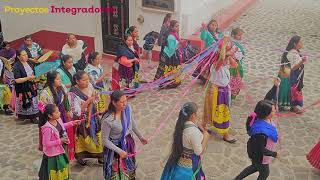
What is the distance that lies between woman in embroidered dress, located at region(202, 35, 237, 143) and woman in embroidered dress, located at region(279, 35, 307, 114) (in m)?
1.22

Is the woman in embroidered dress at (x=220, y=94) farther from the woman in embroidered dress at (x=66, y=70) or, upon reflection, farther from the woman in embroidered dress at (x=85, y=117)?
the woman in embroidered dress at (x=66, y=70)

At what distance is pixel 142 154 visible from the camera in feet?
20.7

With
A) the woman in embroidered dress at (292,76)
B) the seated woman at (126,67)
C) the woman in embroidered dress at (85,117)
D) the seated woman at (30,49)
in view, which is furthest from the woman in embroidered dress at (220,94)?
the seated woman at (30,49)

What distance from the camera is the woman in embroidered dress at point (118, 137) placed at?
15.3 feet

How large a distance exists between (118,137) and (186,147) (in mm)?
830

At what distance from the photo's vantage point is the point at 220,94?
6.21 m

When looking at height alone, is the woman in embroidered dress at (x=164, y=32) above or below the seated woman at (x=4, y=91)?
above

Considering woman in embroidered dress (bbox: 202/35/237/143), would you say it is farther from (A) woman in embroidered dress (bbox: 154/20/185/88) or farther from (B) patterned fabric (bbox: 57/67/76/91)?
(B) patterned fabric (bbox: 57/67/76/91)

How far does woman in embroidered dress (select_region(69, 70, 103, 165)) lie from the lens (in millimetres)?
5461

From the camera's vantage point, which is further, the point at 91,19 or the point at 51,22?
the point at 51,22

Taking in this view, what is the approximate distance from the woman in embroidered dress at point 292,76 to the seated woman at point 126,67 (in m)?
2.59

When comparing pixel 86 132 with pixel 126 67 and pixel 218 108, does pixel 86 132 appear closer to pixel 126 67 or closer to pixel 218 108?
pixel 218 108

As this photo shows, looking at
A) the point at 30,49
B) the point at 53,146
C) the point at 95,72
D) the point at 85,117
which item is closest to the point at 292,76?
the point at 95,72

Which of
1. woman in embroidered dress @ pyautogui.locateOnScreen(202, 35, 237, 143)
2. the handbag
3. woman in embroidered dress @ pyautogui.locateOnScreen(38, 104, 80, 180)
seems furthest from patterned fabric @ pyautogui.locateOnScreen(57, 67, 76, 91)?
woman in embroidered dress @ pyautogui.locateOnScreen(202, 35, 237, 143)
